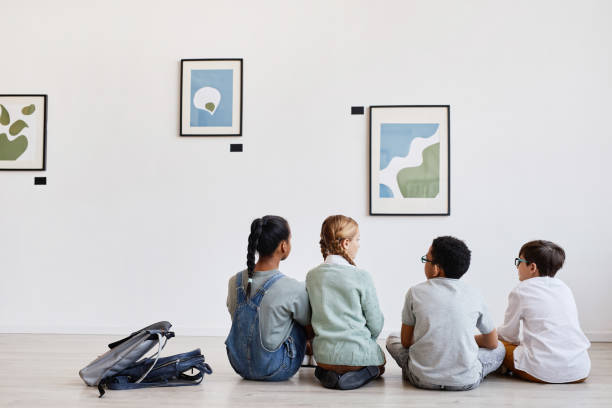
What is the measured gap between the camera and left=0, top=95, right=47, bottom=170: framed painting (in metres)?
4.28

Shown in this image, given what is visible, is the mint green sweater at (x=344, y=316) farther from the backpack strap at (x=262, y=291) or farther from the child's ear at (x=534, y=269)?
the child's ear at (x=534, y=269)

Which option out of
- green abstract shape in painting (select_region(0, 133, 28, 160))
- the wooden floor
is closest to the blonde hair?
the wooden floor

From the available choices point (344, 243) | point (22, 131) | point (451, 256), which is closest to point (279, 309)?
point (344, 243)

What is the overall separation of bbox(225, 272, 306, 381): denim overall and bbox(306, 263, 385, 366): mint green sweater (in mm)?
142

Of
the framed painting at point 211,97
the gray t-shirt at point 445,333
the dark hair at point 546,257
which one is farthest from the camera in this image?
the framed painting at point 211,97

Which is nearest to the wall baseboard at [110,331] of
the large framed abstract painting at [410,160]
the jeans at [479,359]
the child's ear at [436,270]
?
the large framed abstract painting at [410,160]

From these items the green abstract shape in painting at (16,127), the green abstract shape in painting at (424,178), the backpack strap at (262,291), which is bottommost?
the backpack strap at (262,291)

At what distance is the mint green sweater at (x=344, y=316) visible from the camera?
2428mm

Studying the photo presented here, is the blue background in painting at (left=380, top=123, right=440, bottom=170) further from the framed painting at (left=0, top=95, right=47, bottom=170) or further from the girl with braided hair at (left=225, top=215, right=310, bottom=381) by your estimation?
the framed painting at (left=0, top=95, right=47, bottom=170)

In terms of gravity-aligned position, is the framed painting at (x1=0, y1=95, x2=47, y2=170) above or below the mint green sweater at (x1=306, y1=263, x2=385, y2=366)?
above

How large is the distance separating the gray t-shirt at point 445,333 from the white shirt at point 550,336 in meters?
0.31

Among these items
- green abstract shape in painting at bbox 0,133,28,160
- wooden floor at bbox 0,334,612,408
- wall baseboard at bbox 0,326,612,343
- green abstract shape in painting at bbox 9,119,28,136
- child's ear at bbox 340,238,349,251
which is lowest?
wall baseboard at bbox 0,326,612,343

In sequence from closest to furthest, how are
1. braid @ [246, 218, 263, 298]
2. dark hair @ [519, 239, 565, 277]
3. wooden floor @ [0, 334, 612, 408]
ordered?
1. wooden floor @ [0, 334, 612, 408]
2. braid @ [246, 218, 263, 298]
3. dark hair @ [519, 239, 565, 277]

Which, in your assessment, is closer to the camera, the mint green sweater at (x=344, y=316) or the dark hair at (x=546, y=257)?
the mint green sweater at (x=344, y=316)
